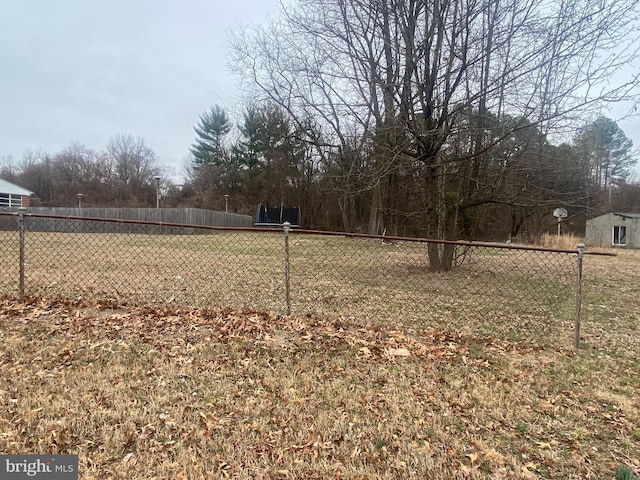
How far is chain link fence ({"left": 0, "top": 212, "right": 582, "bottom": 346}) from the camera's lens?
4.07 meters

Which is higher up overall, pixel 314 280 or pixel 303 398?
pixel 314 280

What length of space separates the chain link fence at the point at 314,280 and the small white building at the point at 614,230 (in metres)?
18.7

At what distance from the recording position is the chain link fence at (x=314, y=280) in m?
4.07

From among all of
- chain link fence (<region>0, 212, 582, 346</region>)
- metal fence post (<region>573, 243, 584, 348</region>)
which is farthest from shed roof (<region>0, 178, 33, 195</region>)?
metal fence post (<region>573, 243, 584, 348</region>)

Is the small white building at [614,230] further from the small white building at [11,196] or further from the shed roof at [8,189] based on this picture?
the shed roof at [8,189]

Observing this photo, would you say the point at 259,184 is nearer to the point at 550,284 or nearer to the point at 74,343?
the point at 550,284

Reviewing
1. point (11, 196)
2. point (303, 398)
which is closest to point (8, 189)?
point (11, 196)

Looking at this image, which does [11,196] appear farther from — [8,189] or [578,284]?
[578,284]

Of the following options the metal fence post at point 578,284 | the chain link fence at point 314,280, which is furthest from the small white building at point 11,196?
the metal fence post at point 578,284

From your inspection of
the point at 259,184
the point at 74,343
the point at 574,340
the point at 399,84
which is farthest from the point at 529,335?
the point at 259,184

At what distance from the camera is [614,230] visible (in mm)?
23609

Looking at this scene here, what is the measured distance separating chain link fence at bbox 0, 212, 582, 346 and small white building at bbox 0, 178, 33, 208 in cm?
2024

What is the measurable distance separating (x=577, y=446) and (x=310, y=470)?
1407mm

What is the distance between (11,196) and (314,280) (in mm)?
30870
